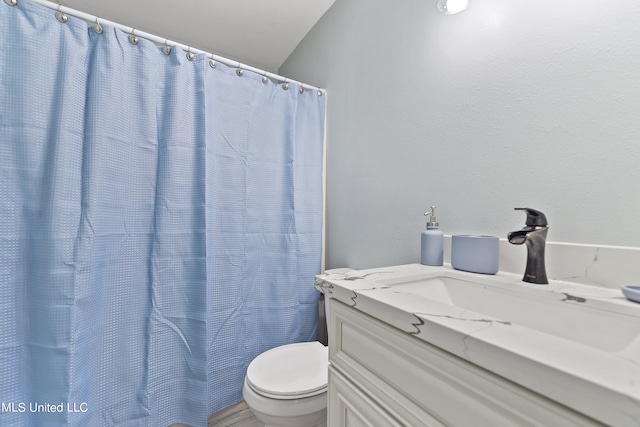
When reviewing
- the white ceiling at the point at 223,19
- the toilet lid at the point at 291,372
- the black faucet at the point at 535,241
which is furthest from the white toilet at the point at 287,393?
the white ceiling at the point at 223,19

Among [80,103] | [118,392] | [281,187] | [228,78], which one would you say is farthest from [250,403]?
[228,78]

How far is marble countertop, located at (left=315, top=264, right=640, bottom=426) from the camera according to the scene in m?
0.24

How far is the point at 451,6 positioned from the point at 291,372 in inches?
56.6

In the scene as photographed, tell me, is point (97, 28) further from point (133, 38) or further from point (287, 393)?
point (287, 393)

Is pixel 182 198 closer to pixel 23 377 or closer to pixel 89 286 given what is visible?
pixel 89 286

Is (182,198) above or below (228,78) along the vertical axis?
below

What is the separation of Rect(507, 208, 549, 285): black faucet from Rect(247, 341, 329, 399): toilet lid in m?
0.77

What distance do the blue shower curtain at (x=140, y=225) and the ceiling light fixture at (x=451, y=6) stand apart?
0.81 meters

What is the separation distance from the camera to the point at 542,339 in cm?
34

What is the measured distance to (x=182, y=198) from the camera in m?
1.19

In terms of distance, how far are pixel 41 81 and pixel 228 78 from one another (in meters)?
0.70

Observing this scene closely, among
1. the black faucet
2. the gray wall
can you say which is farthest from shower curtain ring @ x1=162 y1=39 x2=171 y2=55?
the black faucet

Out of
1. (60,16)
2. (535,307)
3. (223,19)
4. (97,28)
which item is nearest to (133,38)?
(97,28)

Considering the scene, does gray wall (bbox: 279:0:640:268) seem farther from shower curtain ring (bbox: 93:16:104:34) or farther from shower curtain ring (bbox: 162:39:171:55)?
shower curtain ring (bbox: 93:16:104:34)
